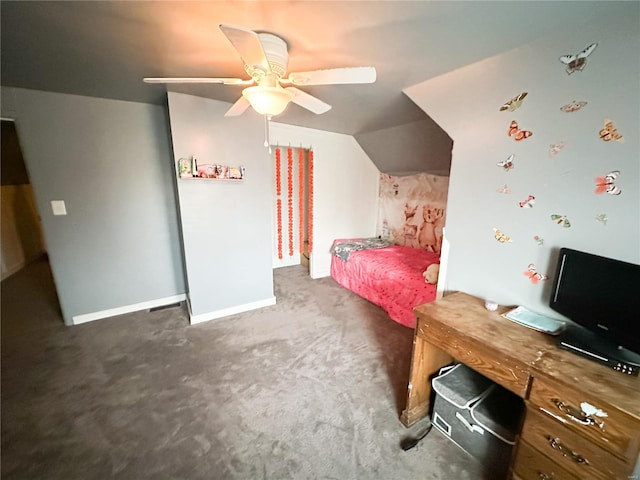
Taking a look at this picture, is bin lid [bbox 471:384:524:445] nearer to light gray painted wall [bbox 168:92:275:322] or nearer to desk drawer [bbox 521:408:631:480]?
desk drawer [bbox 521:408:631:480]

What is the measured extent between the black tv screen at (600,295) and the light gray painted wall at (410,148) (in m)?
1.77

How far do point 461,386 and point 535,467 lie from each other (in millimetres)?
443

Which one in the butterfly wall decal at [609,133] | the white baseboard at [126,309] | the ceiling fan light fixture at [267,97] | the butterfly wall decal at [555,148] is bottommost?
the white baseboard at [126,309]

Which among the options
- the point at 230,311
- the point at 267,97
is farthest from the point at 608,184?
the point at 230,311

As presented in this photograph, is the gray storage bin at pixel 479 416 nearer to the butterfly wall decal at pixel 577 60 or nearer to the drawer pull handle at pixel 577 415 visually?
the drawer pull handle at pixel 577 415

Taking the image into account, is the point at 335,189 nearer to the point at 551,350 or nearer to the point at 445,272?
the point at 445,272

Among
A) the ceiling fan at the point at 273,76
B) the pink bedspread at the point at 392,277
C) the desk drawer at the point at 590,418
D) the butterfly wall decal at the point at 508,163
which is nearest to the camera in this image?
the desk drawer at the point at 590,418

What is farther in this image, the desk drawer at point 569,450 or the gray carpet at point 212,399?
the gray carpet at point 212,399

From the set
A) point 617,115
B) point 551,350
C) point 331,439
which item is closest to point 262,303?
point 331,439

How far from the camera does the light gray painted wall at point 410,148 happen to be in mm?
2799

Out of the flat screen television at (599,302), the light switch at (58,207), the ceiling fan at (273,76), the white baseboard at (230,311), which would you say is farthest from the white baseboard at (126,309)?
the flat screen television at (599,302)

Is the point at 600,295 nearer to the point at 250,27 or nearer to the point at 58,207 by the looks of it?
the point at 250,27

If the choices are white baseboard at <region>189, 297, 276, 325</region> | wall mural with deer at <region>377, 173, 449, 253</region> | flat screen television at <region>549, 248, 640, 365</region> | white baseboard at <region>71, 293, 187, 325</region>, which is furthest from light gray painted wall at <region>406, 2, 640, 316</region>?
white baseboard at <region>71, 293, 187, 325</region>

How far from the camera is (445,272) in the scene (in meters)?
1.87
